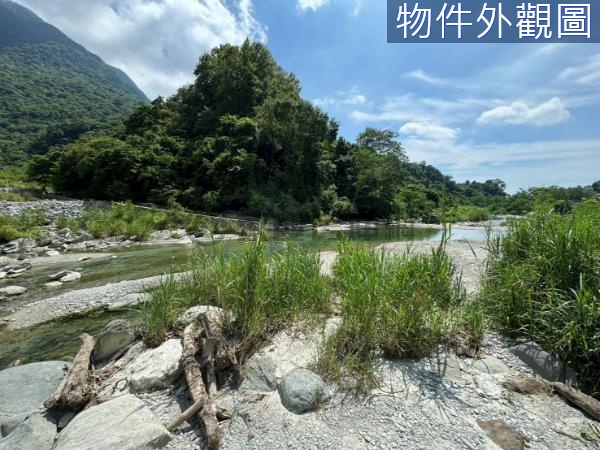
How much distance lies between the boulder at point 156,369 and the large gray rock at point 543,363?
3.76 meters

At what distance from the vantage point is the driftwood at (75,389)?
288 centimetres

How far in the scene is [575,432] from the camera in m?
2.38

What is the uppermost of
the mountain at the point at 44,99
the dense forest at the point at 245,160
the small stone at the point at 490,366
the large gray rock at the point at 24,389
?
the mountain at the point at 44,99

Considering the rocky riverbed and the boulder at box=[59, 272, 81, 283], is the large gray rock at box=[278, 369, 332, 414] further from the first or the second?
the boulder at box=[59, 272, 81, 283]

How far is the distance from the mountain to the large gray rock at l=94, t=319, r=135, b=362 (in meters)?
52.4

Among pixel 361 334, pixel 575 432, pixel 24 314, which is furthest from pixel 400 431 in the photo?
pixel 24 314

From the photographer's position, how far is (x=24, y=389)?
10.8ft

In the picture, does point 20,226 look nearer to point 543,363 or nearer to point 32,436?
point 32,436

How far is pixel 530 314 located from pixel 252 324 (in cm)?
335

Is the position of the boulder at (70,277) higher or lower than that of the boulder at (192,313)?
lower

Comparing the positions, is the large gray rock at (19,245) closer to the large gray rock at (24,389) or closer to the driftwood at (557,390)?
the large gray rock at (24,389)

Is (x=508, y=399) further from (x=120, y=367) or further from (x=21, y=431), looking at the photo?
(x=21, y=431)

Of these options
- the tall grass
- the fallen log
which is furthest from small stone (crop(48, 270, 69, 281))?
the fallen log

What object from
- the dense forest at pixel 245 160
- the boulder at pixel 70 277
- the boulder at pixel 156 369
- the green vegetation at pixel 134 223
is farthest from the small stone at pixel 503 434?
the dense forest at pixel 245 160
